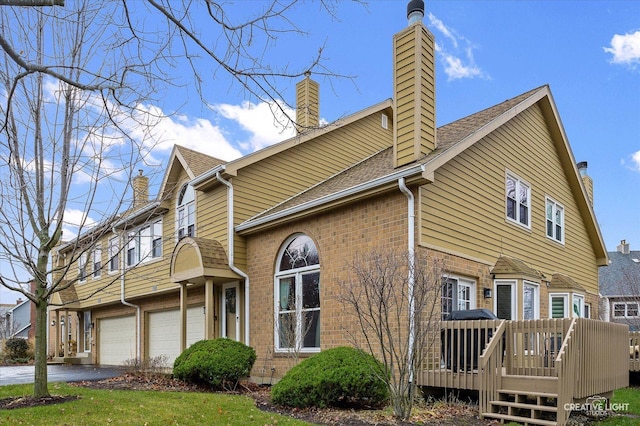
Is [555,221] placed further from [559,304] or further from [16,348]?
[16,348]

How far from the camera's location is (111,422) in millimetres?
6754

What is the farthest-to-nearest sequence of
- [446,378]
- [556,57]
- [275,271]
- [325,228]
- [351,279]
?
[556,57]
[275,271]
[325,228]
[351,279]
[446,378]

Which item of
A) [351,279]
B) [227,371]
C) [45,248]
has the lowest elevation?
[227,371]

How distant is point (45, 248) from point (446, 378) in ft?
22.4

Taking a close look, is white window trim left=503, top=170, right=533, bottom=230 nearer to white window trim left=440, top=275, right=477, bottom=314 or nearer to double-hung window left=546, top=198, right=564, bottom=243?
double-hung window left=546, top=198, right=564, bottom=243

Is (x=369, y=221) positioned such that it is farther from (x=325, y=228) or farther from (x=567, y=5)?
(x=567, y=5)

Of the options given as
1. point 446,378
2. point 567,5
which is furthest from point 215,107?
point 567,5

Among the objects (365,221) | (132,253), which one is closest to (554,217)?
(365,221)

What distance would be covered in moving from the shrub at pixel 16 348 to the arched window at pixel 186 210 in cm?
1473

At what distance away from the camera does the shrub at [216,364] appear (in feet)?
35.9

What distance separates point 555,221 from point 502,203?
3947mm

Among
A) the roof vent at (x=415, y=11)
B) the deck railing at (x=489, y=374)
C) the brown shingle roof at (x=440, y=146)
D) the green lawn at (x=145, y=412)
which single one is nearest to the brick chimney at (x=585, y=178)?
the brown shingle roof at (x=440, y=146)

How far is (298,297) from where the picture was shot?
40.2ft

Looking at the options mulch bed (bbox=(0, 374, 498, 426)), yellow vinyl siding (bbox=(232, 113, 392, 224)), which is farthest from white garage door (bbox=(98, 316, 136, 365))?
mulch bed (bbox=(0, 374, 498, 426))
